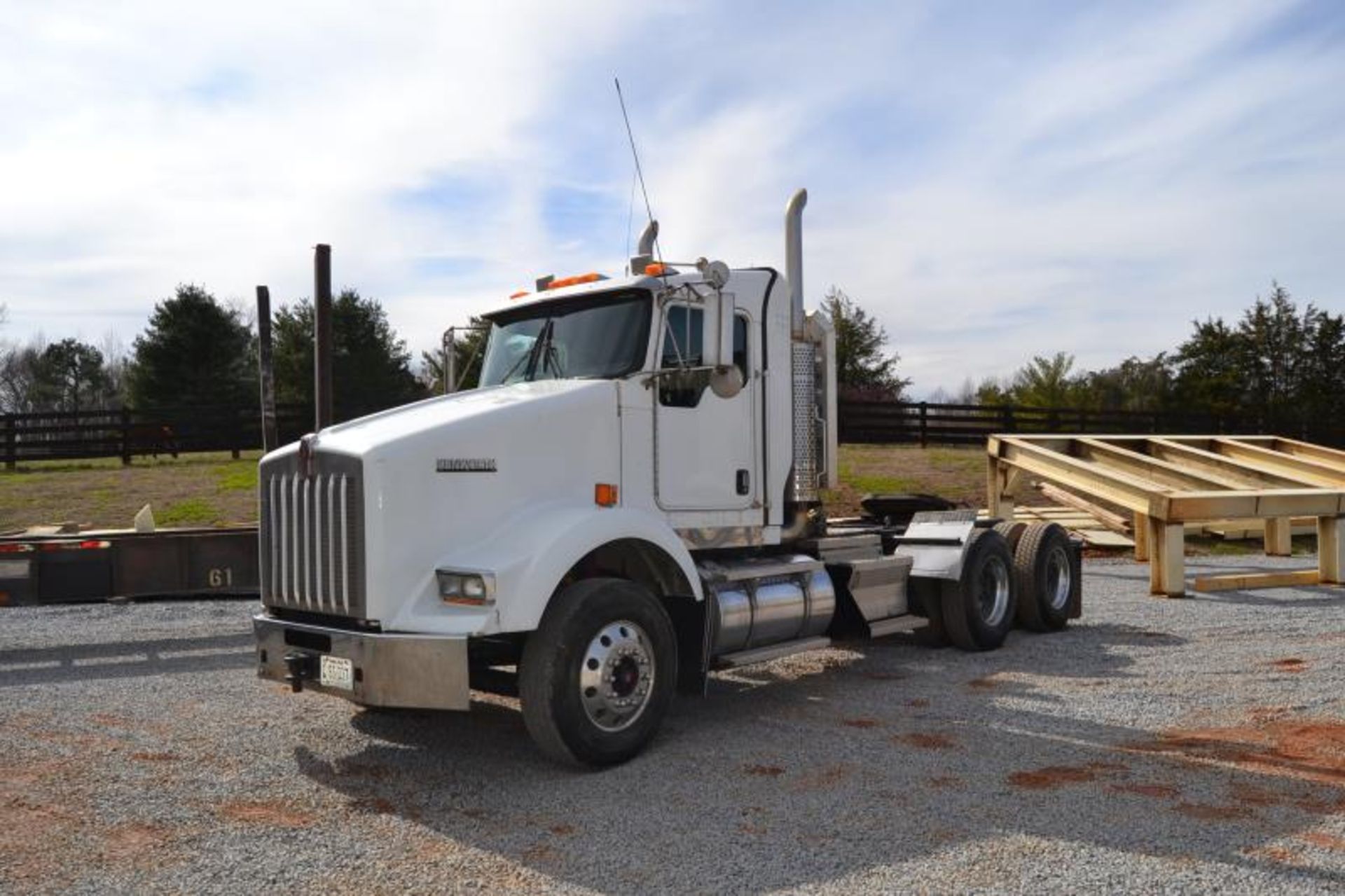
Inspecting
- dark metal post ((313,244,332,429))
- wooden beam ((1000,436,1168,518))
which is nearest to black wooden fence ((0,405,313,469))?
dark metal post ((313,244,332,429))

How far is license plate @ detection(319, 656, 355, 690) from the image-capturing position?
5277mm

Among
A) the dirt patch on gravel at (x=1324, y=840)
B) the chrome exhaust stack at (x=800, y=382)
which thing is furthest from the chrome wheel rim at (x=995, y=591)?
the dirt patch on gravel at (x=1324, y=840)

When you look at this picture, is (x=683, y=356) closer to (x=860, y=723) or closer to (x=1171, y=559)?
(x=860, y=723)

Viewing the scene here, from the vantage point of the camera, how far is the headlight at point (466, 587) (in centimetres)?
529

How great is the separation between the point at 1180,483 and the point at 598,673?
1076 cm

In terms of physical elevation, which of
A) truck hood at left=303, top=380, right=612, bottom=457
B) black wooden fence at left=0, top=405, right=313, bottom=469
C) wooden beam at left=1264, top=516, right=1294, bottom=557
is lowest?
wooden beam at left=1264, top=516, right=1294, bottom=557

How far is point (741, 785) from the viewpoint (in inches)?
211

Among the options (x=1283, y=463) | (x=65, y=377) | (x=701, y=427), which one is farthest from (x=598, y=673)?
(x=65, y=377)

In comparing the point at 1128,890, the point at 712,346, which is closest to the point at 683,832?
the point at 1128,890

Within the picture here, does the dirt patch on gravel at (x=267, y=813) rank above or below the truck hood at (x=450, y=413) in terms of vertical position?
below

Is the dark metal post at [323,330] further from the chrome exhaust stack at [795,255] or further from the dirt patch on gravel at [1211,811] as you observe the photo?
the dirt patch on gravel at [1211,811]

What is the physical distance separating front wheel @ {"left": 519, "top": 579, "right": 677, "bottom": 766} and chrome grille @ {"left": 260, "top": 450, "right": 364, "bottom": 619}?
38.0 inches

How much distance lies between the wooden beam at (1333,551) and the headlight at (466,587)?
37.5ft

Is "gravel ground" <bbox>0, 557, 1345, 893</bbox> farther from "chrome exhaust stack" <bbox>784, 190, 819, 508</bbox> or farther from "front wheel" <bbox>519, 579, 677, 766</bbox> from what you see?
"chrome exhaust stack" <bbox>784, 190, 819, 508</bbox>
